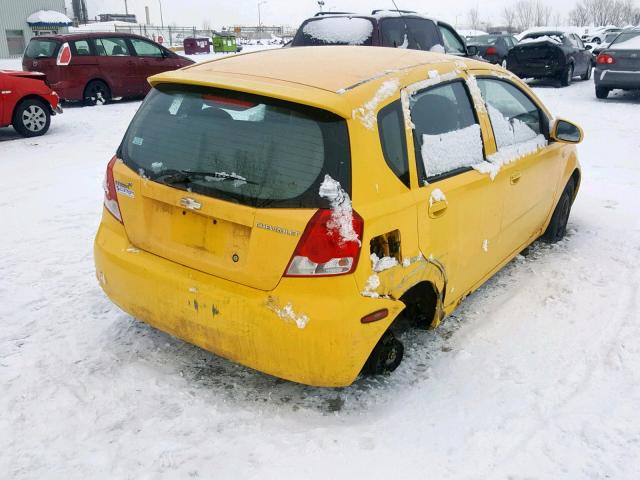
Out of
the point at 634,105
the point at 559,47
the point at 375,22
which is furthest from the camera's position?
the point at 559,47

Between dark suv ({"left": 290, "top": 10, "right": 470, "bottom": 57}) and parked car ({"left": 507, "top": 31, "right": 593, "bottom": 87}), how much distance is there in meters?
7.25

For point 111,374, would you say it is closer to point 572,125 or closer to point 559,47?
point 572,125

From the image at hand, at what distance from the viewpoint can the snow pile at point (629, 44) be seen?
12648 millimetres

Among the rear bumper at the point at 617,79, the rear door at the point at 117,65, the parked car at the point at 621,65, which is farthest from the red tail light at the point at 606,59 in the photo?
the rear door at the point at 117,65

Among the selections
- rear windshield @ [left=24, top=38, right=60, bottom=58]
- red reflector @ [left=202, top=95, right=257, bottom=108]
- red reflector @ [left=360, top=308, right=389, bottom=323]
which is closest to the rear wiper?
red reflector @ [left=202, top=95, right=257, bottom=108]

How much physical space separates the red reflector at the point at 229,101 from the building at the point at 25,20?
132 ft

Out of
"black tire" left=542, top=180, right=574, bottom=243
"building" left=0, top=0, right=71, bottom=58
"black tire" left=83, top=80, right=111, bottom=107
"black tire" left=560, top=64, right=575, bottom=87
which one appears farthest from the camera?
"building" left=0, top=0, right=71, bottom=58

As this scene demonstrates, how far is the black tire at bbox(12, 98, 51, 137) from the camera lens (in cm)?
964

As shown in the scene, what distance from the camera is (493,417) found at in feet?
9.55

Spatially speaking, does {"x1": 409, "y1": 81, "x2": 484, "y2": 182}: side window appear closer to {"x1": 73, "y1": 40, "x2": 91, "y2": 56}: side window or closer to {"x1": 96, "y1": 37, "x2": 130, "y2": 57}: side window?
{"x1": 73, "y1": 40, "x2": 91, "y2": 56}: side window

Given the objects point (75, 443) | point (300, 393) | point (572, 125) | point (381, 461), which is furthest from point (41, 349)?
point (572, 125)

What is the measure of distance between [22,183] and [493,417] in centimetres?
624

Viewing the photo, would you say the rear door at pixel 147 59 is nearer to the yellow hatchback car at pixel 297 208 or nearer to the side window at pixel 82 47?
the side window at pixel 82 47

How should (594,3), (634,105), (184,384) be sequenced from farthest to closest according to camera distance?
(594,3) → (634,105) → (184,384)
